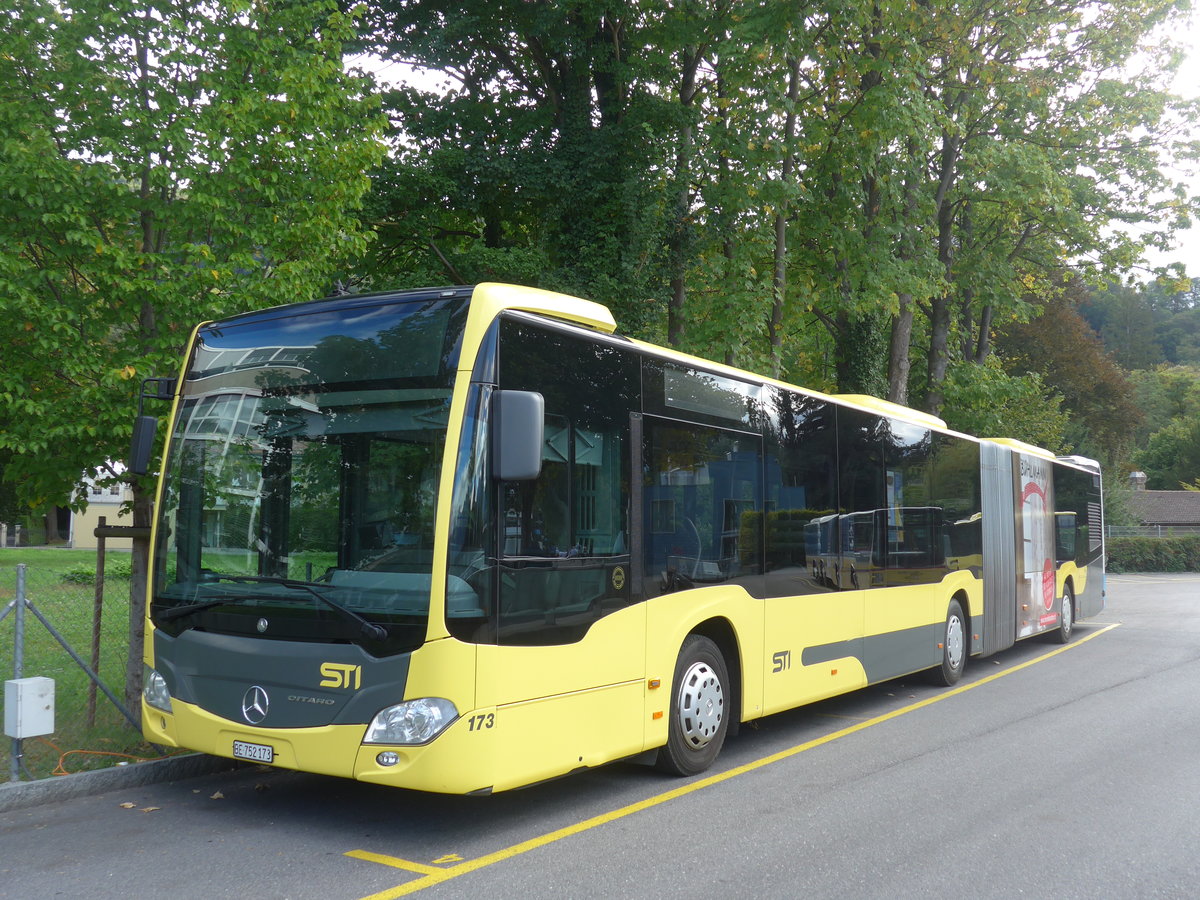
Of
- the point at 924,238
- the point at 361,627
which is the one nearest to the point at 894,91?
the point at 924,238

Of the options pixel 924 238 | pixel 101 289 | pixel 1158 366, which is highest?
pixel 1158 366

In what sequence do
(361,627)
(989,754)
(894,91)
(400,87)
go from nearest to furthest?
(361,627) < (989,754) < (894,91) < (400,87)

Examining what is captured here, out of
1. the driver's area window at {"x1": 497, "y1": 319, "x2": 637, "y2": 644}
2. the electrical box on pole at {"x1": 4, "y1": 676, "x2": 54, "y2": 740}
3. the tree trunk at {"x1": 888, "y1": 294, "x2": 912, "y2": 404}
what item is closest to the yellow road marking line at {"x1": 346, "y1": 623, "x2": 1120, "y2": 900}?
the driver's area window at {"x1": 497, "y1": 319, "x2": 637, "y2": 644}

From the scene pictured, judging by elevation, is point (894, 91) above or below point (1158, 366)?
below

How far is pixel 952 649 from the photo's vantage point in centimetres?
1255

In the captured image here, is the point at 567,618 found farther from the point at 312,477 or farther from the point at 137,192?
the point at 137,192

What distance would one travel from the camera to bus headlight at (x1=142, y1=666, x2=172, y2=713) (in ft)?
20.9

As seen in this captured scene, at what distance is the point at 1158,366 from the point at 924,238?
3618 inches

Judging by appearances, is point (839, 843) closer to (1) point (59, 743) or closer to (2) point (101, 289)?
(1) point (59, 743)

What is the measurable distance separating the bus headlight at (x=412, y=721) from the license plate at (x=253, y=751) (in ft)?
2.19

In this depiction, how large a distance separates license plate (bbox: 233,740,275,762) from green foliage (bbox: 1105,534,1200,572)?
47.9 metres

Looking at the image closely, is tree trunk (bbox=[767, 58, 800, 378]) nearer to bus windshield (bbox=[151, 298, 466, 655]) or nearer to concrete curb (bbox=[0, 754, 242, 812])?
bus windshield (bbox=[151, 298, 466, 655])

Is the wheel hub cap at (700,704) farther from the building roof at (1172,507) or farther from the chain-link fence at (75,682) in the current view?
the building roof at (1172,507)

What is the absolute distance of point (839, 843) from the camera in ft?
19.0
